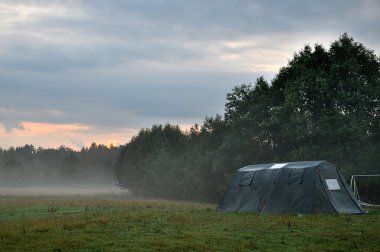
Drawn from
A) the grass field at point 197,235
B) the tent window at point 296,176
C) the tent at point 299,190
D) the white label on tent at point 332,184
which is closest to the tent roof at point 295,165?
the tent at point 299,190

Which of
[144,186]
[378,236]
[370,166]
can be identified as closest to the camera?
[378,236]

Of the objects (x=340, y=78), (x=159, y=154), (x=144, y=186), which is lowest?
(x=144, y=186)

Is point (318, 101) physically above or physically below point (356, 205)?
above

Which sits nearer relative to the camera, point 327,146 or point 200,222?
point 200,222

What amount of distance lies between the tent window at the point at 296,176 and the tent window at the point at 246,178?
12.8ft

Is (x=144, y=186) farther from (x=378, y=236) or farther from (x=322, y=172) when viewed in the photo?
(x=378, y=236)

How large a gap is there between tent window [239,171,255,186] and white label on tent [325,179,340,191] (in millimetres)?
6206

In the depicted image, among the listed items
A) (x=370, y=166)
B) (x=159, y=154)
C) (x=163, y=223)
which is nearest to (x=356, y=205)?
(x=163, y=223)

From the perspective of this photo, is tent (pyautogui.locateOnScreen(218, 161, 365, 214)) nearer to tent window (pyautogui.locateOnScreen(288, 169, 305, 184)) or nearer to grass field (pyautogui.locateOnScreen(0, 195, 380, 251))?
tent window (pyautogui.locateOnScreen(288, 169, 305, 184))

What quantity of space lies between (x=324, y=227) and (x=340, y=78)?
30998mm

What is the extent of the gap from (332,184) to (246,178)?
7110 millimetres

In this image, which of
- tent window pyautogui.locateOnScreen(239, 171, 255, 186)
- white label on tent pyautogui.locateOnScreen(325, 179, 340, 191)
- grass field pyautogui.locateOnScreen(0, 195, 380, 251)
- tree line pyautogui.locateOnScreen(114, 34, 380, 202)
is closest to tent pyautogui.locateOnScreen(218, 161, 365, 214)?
white label on tent pyautogui.locateOnScreen(325, 179, 340, 191)

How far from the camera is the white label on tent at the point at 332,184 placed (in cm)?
2862

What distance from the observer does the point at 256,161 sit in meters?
56.6
